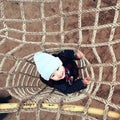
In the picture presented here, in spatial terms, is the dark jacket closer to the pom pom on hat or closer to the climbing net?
the climbing net

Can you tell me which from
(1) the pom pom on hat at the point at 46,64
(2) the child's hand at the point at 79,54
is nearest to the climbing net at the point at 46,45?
(2) the child's hand at the point at 79,54

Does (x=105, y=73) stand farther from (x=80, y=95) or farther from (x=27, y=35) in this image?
(x=27, y=35)

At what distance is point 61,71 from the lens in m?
1.86

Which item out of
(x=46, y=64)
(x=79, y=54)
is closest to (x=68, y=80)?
(x=79, y=54)

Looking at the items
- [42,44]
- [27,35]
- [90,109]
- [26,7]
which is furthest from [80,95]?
[26,7]

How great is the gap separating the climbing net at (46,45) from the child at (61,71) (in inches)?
2.8

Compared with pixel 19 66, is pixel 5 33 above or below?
above

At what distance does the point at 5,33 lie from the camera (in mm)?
2172

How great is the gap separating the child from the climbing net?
0.23ft

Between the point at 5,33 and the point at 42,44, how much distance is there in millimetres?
250

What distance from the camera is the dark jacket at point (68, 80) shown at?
2.06 meters

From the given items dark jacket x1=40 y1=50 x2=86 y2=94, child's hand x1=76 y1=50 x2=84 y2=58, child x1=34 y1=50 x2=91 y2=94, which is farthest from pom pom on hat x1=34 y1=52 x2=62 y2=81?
child's hand x1=76 y1=50 x2=84 y2=58

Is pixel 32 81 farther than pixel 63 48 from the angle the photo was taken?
Yes

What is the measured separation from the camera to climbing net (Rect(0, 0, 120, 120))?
219cm
